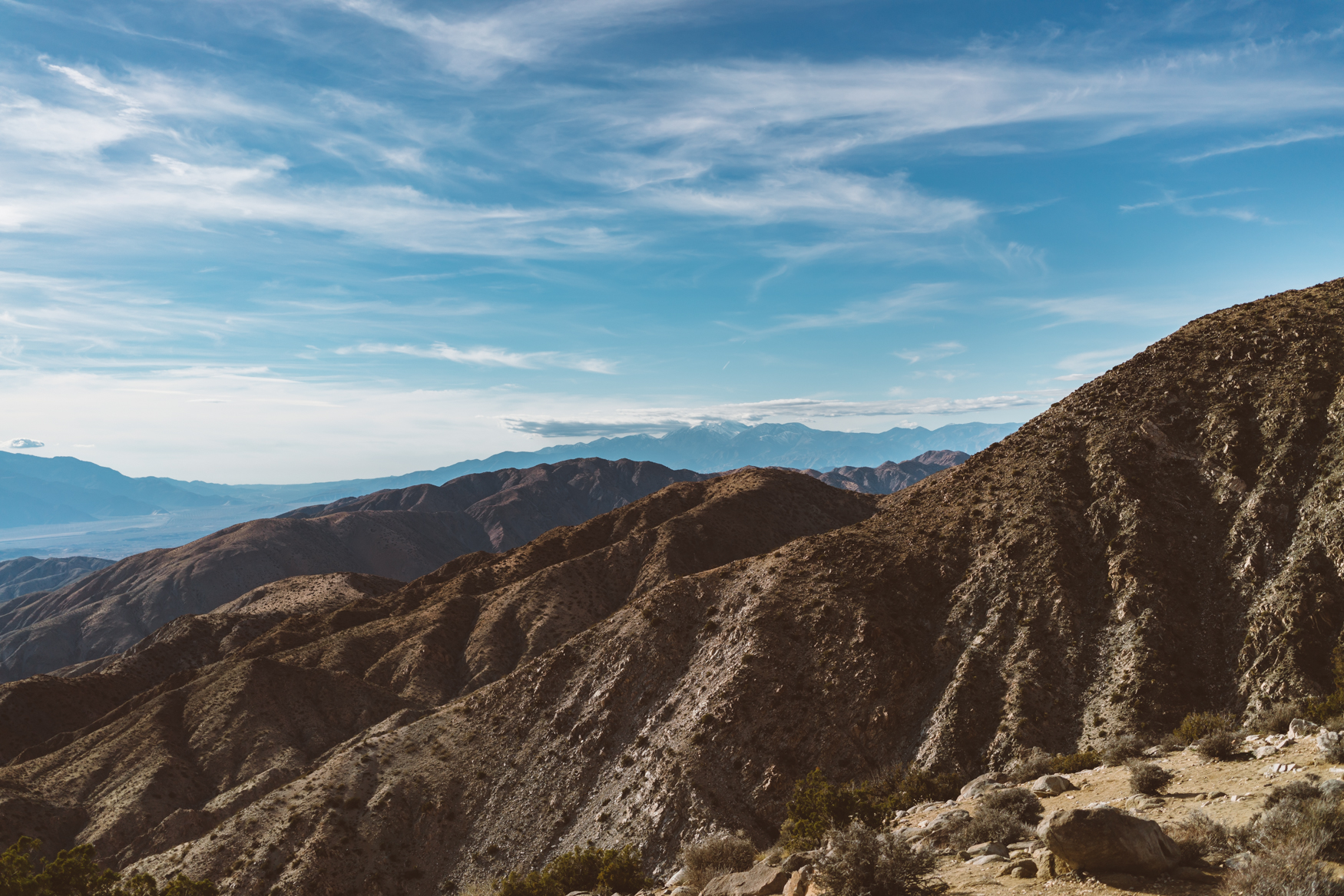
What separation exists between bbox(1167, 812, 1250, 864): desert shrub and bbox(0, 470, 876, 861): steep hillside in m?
54.1

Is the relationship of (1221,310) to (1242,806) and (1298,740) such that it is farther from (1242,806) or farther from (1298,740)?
(1242,806)

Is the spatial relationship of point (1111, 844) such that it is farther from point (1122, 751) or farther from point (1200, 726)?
point (1200, 726)

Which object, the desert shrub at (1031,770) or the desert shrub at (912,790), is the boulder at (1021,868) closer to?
the desert shrub at (912,790)

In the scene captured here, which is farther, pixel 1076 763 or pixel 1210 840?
pixel 1076 763

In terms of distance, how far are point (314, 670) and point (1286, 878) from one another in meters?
88.8

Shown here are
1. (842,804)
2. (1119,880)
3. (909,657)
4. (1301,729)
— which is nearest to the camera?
(1119,880)

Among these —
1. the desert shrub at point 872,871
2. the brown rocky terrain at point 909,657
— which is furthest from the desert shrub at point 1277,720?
the desert shrub at point 872,871

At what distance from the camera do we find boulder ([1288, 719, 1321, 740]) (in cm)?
2225

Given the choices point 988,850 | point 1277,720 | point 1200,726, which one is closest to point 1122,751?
point 1200,726

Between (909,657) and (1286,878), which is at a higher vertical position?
(1286,878)

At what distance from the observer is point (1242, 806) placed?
17.8 metres

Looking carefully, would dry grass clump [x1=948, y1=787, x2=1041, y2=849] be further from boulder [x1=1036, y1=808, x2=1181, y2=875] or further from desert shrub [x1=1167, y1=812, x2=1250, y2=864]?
boulder [x1=1036, y1=808, x2=1181, y2=875]

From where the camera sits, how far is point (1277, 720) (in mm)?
24031

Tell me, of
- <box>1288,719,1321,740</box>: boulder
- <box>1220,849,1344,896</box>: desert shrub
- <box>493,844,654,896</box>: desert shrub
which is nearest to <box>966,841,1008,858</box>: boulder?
<box>1220,849,1344,896</box>: desert shrub
